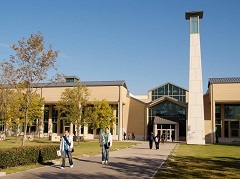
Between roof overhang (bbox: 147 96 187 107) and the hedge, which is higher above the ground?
roof overhang (bbox: 147 96 187 107)

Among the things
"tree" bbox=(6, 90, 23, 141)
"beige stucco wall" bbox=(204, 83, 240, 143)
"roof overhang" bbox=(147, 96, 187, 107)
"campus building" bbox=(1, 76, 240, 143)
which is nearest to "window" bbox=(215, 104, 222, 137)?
"campus building" bbox=(1, 76, 240, 143)

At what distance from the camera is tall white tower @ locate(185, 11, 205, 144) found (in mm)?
41031

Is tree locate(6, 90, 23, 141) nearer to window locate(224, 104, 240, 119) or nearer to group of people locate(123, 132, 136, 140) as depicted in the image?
group of people locate(123, 132, 136, 140)

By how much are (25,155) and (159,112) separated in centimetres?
4046

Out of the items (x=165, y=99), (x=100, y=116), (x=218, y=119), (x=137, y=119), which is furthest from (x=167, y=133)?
(x=100, y=116)

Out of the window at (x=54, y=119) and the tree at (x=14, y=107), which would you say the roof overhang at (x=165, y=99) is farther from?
the tree at (x=14, y=107)

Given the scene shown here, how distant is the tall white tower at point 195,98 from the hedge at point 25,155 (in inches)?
1111

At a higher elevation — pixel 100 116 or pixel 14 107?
pixel 14 107

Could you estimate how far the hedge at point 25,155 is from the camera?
40.3 feet

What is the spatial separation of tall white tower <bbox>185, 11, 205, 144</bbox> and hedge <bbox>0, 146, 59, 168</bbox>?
92.6 feet

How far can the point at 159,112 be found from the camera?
5247cm

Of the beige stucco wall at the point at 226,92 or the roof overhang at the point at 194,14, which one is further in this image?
the beige stucco wall at the point at 226,92

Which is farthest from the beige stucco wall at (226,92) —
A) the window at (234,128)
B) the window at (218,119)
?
the window at (234,128)

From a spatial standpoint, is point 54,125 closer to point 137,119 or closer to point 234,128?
point 137,119
